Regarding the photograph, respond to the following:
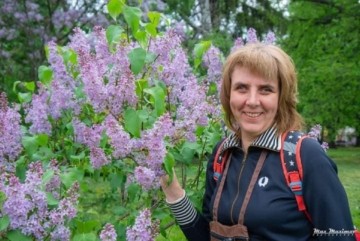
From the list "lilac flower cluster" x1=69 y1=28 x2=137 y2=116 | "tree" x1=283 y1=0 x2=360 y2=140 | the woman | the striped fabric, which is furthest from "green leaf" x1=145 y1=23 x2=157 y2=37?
"tree" x1=283 y1=0 x2=360 y2=140

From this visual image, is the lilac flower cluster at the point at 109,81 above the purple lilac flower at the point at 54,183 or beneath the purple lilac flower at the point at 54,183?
above

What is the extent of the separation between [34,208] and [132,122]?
45 cm

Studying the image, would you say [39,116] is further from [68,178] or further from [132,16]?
[132,16]

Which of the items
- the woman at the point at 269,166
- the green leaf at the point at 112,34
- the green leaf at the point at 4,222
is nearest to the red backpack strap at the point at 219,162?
the woman at the point at 269,166

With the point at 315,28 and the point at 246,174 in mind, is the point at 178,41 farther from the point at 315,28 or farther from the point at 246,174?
the point at 315,28

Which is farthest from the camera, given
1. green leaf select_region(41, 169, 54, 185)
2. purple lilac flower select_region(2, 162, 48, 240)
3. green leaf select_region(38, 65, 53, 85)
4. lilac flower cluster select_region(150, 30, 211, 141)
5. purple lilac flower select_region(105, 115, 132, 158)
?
green leaf select_region(38, 65, 53, 85)

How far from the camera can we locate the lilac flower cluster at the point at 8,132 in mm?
2014

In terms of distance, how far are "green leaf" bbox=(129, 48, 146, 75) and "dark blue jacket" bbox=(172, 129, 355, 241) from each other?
20.0 inches

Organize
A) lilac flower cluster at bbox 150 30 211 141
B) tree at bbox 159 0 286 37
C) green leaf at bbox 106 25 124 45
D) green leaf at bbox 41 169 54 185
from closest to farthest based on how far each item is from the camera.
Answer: green leaf at bbox 41 169 54 185 → green leaf at bbox 106 25 124 45 → lilac flower cluster at bbox 150 30 211 141 → tree at bbox 159 0 286 37

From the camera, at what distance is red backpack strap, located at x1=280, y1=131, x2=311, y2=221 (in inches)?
72.6

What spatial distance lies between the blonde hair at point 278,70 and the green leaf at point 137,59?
33 cm

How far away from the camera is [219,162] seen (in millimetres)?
2176

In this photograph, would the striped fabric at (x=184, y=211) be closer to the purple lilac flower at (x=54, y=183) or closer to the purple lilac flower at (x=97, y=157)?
the purple lilac flower at (x=97, y=157)

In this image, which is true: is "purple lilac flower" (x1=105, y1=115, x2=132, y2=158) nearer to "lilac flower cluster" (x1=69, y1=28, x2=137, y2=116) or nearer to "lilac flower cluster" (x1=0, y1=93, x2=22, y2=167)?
"lilac flower cluster" (x1=69, y1=28, x2=137, y2=116)
